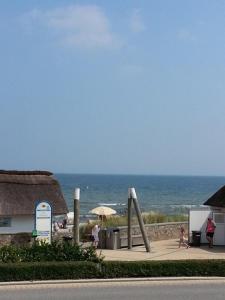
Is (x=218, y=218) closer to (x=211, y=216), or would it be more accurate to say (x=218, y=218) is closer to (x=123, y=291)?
(x=211, y=216)

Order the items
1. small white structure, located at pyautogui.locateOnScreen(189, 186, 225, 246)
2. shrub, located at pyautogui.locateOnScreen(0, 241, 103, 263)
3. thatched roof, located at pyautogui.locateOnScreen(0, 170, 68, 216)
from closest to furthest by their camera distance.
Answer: shrub, located at pyautogui.locateOnScreen(0, 241, 103, 263), thatched roof, located at pyautogui.locateOnScreen(0, 170, 68, 216), small white structure, located at pyautogui.locateOnScreen(189, 186, 225, 246)

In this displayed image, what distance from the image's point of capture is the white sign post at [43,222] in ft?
79.7

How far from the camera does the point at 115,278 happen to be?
18875 mm

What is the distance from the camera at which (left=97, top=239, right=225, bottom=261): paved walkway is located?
25.2 metres

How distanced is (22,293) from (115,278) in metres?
3.50

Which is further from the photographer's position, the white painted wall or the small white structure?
the small white structure

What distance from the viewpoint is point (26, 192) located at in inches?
1153

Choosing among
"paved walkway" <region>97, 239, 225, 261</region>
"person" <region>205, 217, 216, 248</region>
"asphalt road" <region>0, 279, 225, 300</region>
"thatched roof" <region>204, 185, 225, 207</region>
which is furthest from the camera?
"thatched roof" <region>204, 185, 225, 207</region>

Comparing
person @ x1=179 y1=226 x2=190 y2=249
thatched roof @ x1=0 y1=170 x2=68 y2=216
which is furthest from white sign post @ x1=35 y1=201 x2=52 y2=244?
person @ x1=179 y1=226 x2=190 y2=249

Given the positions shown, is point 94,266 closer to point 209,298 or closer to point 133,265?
point 133,265

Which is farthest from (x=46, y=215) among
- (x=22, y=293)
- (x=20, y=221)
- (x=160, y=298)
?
(x=160, y=298)

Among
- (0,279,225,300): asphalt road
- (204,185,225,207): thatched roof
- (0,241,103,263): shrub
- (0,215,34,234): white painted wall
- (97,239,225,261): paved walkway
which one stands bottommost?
(0,279,225,300): asphalt road

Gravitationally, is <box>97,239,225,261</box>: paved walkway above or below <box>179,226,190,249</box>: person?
below

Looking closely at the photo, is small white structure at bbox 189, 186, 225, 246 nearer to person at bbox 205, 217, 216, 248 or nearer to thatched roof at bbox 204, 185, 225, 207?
thatched roof at bbox 204, 185, 225, 207
